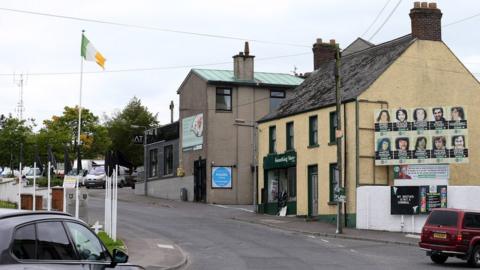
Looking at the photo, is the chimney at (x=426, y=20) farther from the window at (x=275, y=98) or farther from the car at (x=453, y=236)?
the car at (x=453, y=236)

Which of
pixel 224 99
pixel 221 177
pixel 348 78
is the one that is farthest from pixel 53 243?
pixel 224 99

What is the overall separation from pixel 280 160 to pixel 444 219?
19.9m

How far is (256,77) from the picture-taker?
5109 cm

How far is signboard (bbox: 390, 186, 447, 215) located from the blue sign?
53.9 ft

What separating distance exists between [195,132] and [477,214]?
2979cm

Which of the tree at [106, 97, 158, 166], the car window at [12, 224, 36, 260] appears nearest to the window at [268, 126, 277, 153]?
the car window at [12, 224, 36, 260]

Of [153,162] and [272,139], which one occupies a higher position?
[272,139]

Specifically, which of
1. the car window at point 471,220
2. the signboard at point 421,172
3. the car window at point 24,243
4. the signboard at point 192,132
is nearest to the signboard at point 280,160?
A: the signboard at point 421,172

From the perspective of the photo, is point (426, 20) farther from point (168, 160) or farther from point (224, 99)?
point (168, 160)

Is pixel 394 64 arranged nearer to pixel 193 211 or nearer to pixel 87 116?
pixel 193 211

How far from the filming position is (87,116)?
255 feet

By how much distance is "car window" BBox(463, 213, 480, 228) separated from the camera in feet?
72.4

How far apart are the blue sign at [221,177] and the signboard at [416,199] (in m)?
16.4

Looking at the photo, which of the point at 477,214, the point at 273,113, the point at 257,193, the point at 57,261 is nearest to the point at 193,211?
the point at 257,193
